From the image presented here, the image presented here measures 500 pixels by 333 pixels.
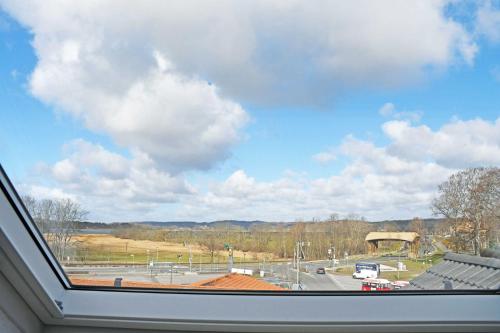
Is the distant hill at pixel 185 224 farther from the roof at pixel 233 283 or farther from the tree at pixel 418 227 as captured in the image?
the tree at pixel 418 227

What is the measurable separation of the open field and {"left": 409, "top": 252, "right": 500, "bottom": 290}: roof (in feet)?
1.66

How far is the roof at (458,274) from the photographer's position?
1294mm

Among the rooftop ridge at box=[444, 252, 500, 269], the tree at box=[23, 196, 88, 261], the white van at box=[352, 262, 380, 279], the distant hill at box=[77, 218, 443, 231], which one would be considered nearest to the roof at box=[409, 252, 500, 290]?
the rooftop ridge at box=[444, 252, 500, 269]

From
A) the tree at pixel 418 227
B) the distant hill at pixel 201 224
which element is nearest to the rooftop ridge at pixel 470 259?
the tree at pixel 418 227

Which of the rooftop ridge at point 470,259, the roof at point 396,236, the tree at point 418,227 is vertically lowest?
the rooftop ridge at point 470,259

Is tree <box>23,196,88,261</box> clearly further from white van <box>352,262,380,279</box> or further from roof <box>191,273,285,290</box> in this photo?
A: white van <box>352,262,380,279</box>

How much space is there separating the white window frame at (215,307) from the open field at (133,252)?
0.31 feet

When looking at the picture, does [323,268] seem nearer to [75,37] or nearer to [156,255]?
[156,255]

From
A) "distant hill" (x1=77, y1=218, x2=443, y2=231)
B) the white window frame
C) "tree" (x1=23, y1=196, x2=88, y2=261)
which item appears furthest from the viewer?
"distant hill" (x1=77, y1=218, x2=443, y2=231)

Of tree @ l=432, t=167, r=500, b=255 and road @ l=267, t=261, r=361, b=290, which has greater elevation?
tree @ l=432, t=167, r=500, b=255

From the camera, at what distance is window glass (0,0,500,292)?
128cm

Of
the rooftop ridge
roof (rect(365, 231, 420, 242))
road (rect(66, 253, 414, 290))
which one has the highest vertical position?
roof (rect(365, 231, 420, 242))

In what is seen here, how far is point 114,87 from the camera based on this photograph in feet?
4.35

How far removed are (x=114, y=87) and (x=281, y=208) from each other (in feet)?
2.13
